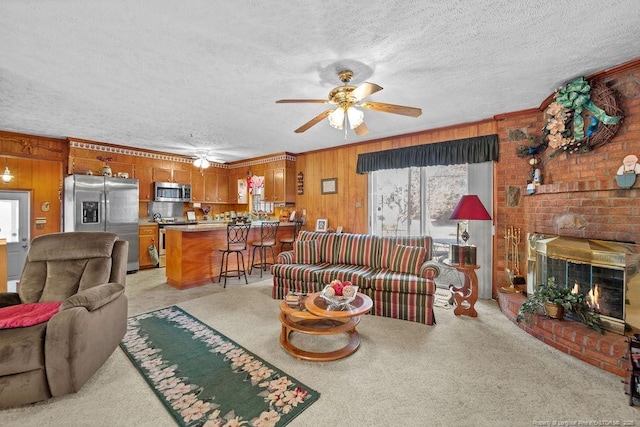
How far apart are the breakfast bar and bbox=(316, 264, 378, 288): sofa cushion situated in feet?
7.25

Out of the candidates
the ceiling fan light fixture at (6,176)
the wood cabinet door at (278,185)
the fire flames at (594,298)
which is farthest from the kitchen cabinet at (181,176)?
the fire flames at (594,298)

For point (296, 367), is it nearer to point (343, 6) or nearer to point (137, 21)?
point (343, 6)

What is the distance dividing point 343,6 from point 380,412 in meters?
2.58

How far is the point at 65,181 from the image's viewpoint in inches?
203

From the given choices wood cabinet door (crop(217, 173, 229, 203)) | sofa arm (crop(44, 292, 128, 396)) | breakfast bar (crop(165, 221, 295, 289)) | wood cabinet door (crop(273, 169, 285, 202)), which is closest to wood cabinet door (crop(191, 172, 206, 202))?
wood cabinet door (crop(217, 173, 229, 203))

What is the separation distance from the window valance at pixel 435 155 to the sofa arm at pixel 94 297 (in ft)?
13.9

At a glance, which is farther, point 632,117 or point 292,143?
point 292,143

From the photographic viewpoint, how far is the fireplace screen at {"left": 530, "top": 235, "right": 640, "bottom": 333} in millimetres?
2275

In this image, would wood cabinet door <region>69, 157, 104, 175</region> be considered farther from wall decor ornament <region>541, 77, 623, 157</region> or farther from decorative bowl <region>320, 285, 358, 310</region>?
wall decor ornament <region>541, 77, 623, 157</region>

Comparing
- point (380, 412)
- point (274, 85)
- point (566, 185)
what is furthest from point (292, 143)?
point (380, 412)

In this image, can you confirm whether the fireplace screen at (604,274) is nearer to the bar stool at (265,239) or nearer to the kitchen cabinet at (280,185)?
the bar stool at (265,239)

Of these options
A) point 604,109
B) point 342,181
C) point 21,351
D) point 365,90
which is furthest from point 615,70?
point 21,351

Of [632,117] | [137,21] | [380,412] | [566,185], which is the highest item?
[137,21]

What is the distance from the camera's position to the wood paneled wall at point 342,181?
16.5ft
